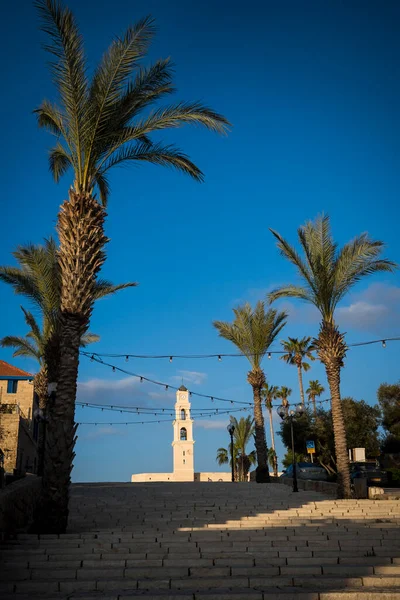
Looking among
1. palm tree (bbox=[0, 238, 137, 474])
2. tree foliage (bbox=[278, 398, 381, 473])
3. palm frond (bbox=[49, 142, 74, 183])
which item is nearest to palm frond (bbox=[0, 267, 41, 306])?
Answer: palm tree (bbox=[0, 238, 137, 474])

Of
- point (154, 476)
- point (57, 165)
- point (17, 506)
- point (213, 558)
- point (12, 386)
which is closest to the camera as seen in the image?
point (213, 558)

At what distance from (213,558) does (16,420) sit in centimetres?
2581

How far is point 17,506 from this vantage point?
13.2 m

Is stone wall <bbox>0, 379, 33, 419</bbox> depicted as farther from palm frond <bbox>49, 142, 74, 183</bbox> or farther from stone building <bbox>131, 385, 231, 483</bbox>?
palm frond <bbox>49, 142, 74, 183</bbox>

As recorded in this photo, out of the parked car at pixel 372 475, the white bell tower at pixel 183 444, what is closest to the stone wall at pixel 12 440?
the parked car at pixel 372 475

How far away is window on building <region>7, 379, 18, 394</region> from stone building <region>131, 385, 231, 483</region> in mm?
20671

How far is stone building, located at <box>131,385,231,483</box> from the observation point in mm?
59625

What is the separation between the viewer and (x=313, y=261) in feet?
69.7

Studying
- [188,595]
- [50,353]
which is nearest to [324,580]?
[188,595]

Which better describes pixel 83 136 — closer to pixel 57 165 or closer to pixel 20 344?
pixel 57 165

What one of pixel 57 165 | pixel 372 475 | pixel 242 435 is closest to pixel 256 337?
pixel 372 475

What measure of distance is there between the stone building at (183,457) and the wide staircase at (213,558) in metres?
45.0

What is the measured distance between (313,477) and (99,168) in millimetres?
18679

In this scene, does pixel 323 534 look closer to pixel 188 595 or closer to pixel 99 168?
pixel 188 595
